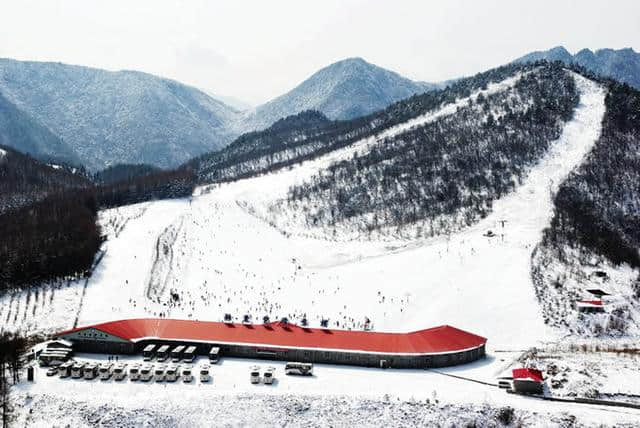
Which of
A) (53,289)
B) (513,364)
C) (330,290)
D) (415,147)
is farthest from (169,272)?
(415,147)

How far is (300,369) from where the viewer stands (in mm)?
56125

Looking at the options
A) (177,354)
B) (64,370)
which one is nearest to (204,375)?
(177,354)

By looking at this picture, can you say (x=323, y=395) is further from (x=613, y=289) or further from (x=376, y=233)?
(x=376, y=233)

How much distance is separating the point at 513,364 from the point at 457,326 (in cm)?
1257

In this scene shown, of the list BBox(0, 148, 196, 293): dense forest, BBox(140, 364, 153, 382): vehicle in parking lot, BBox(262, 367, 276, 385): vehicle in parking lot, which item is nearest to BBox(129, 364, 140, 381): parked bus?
BBox(140, 364, 153, 382): vehicle in parking lot

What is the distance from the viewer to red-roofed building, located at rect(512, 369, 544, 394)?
172 feet

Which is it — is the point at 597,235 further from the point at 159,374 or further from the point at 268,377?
the point at 159,374

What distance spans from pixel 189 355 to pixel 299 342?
11.4 meters

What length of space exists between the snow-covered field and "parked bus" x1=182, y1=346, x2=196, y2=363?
3.53 m

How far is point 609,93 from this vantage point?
Result: 17125cm

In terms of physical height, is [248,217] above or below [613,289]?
above

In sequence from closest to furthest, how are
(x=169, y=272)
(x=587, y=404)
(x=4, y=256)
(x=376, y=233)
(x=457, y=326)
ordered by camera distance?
(x=587, y=404)
(x=457, y=326)
(x=4, y=256)
(x=169, y=272)
(x=376, y=233)

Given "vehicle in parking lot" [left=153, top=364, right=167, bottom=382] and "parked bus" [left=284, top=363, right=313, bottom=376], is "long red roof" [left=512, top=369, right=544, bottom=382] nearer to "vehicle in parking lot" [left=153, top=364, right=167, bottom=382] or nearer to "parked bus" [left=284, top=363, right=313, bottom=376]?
"parked bus" [left=284, top=363, right=313, bottom=376]

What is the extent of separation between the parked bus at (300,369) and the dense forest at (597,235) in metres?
32.5
